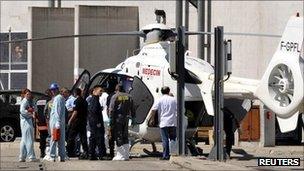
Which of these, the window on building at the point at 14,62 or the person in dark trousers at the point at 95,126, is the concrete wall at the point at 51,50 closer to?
the window on building at the point at 14,62

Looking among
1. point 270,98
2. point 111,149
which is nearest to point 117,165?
point 111,149

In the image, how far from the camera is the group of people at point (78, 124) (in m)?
16.6

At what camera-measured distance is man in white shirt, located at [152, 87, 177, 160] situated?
675 inches

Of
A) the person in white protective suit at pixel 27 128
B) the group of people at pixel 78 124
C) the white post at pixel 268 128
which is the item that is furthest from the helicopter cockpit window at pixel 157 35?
the white post at pixel 268 128

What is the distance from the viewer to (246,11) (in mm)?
33000

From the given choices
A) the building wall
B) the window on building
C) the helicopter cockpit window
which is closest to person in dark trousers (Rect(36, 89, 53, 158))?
the helicopter cockpit window

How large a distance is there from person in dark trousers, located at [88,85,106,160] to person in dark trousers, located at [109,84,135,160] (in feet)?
1.25

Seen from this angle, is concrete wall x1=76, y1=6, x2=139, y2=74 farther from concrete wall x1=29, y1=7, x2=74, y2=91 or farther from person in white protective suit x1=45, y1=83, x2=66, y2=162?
person in white protective suit x1=45, y1=83, x2=66, y2=162

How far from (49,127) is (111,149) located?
1.57 meters

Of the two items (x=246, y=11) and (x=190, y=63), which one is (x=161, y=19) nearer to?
(x=190, y=63)

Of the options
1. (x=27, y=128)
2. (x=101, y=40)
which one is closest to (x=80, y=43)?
(x=101, y=40)

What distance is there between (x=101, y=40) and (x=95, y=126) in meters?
15.4

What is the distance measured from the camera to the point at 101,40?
3241cm

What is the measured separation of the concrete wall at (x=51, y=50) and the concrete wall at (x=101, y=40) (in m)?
1.40
